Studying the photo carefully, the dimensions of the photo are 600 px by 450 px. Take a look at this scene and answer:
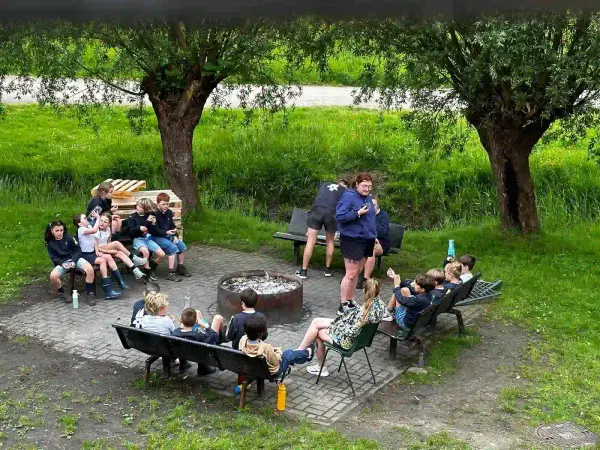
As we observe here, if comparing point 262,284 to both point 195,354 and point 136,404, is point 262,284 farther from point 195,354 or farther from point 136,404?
point 136,404

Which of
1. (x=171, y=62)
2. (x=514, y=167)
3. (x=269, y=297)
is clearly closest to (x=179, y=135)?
(x=171, y=62)

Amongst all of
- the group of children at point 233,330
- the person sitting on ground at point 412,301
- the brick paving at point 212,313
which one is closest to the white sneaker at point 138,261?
the brick paving at point 212,313

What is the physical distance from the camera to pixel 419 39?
1158 cm

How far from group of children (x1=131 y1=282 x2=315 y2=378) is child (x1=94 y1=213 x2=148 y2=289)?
2.69 metres

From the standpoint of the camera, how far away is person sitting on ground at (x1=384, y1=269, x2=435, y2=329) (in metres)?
8.77

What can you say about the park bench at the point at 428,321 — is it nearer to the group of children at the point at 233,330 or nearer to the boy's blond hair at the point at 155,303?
the group of children at the point at 233,330

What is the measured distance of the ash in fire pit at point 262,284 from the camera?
10.3 metres

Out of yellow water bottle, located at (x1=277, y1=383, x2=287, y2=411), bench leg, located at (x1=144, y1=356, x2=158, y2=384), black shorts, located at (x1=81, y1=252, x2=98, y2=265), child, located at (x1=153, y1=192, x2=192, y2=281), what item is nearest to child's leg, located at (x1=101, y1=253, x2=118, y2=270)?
black shorts, located at (x1=81, y1=252, x2=98, y2=265)

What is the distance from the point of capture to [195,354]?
7.84 m

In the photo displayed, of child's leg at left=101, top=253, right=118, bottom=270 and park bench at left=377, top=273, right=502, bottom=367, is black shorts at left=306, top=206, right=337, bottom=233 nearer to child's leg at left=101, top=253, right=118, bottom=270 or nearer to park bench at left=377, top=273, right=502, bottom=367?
park bench at left=377, top=273, right=502, bottom=367

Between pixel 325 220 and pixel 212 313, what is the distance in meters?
2.59

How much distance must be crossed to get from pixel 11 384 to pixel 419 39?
720 centimetres

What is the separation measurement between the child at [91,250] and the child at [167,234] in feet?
3.44

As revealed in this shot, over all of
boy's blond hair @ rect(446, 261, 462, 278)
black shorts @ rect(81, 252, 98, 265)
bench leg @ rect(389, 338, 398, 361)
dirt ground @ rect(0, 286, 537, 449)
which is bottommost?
dirt ground @ rect(0, 286, 537, 449)
